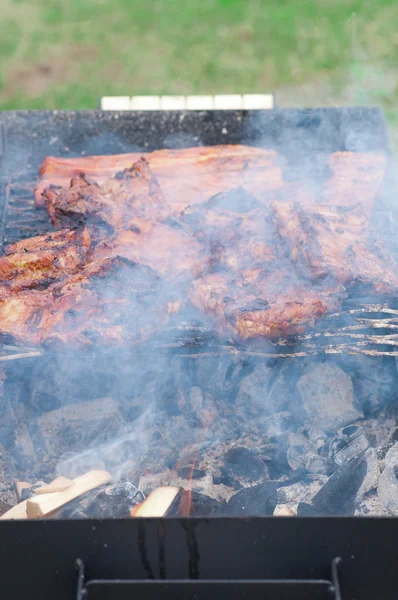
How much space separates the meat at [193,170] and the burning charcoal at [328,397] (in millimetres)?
1226

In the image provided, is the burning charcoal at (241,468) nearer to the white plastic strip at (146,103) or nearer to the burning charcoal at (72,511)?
the burning charcoal at (72,511)

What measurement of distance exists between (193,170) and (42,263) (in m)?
1.43

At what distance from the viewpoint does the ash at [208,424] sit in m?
2.99

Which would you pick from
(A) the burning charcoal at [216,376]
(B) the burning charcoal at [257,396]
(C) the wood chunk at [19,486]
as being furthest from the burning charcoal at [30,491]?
(B) the burning charcoal at [257,396]

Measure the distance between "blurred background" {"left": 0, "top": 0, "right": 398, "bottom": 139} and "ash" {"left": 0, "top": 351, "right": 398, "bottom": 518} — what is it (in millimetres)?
4766

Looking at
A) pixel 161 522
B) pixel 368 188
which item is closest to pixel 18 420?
pixel 161 522

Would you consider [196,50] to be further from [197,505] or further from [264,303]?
[197,505]

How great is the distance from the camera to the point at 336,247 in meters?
3.20

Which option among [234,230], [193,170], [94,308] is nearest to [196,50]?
[193,170]

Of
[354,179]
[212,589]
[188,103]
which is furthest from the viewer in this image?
[188,103]

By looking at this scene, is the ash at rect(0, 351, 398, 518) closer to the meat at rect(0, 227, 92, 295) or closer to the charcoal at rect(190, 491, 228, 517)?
the charcoal at rect(190, 491, 228, 517)

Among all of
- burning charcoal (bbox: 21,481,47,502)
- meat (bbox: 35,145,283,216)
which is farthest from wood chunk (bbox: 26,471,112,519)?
meat (bbox: 35,145,283,216)

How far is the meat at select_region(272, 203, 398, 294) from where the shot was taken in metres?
3.06

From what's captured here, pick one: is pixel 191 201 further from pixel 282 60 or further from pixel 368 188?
pixel 282 60
